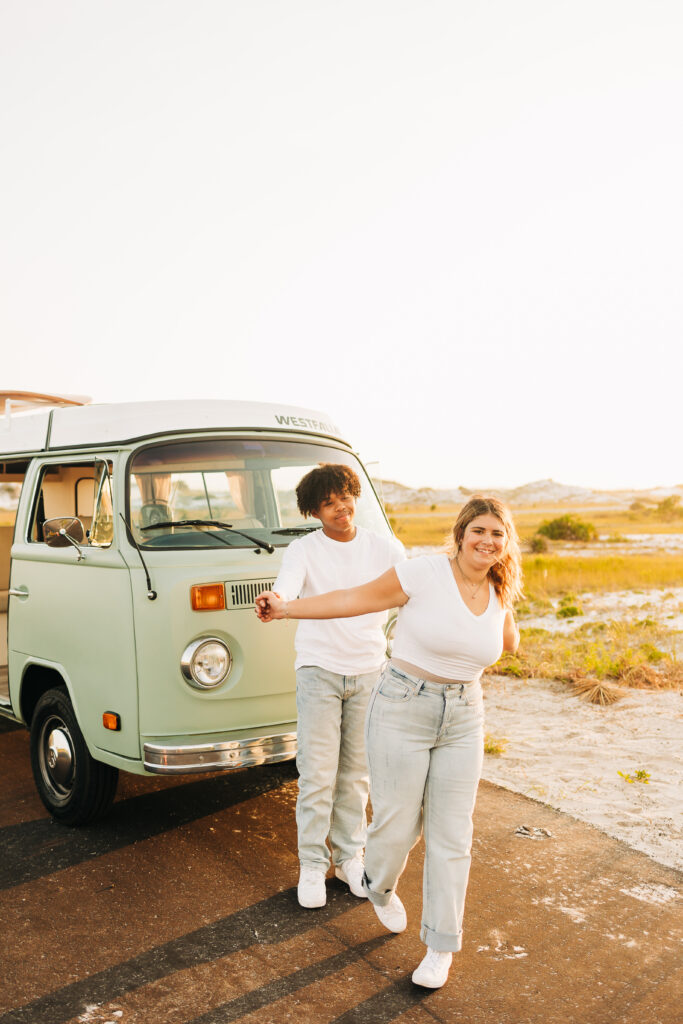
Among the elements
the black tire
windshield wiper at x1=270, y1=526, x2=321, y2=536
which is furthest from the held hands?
the black tire

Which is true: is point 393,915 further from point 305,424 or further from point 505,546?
point 305,424

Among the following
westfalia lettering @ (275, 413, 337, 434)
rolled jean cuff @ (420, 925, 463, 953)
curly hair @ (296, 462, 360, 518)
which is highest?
westfalia lettering @ (275, 413, 337, 434)

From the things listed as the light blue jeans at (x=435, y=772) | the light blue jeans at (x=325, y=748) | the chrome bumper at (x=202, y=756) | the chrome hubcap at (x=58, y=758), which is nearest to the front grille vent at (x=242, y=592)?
the light blue jeans at (x=325, y=748)

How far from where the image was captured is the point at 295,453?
5.31 meters

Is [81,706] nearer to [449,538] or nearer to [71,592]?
[71,592]

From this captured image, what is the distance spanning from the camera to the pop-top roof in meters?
4.87

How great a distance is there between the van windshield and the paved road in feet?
5.69

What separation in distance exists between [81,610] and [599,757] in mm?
4068

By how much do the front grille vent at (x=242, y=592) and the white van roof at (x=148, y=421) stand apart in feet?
3.22

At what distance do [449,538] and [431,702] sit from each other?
2.18ft

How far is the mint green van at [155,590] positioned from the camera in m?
4.39

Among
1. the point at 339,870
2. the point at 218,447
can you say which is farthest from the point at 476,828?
the point at 218,447

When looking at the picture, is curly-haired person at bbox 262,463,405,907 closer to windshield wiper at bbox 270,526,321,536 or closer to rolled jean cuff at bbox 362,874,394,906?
rolled jean cuff at bbox 362,874,394,906

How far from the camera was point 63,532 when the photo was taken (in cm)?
477
